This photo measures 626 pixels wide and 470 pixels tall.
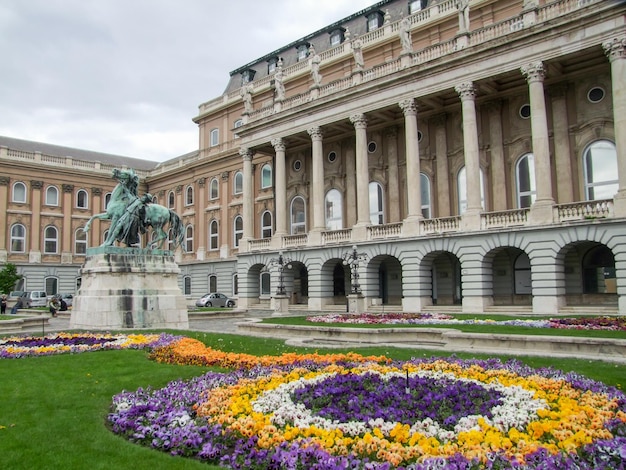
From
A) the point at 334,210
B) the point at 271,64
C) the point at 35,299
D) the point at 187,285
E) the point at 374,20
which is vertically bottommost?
the point at 35,299

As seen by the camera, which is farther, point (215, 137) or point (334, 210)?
point (215, 137)

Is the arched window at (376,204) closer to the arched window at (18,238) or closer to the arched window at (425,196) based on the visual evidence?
the arched window at (425,196)

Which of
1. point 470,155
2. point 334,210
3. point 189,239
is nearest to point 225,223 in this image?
point 189,239

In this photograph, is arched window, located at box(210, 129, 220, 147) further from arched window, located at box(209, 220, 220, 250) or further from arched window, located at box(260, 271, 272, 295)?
arched window, located at box(260, 271, 272, 295)

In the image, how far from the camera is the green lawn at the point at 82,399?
20.2 feet

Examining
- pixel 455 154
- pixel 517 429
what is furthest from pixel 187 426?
pixel 455 154

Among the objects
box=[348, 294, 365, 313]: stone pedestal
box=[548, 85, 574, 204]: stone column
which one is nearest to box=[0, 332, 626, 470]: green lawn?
box=[348, 294, 365, 313]: stone pedestal

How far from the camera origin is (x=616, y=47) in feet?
93.2

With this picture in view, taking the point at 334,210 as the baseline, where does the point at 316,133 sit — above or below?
above

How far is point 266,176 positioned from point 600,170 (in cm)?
3138

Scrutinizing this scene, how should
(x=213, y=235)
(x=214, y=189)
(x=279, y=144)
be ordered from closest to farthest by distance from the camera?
1. (x=279, y=144)
2. (x=213, y=235)
3. (x=214, y=189)

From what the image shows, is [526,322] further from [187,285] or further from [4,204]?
[4,204]

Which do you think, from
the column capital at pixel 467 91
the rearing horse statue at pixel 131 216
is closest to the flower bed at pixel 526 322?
the rearing horse statue at pixel 131 216

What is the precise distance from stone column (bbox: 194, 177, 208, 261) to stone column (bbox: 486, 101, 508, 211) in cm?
3416
